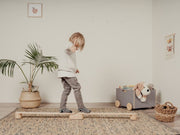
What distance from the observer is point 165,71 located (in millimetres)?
2756

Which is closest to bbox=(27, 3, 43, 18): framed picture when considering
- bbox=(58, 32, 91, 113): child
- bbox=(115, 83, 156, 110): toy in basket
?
bbox=(58, 32, 91, 113): child

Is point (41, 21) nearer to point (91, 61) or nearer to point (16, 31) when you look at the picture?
point (16, 31)

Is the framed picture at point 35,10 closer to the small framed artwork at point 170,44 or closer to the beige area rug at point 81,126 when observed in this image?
the beige area rug at point 81,126

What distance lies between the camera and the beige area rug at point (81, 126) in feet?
5.19

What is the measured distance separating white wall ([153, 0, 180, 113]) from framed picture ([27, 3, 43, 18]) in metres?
1.98

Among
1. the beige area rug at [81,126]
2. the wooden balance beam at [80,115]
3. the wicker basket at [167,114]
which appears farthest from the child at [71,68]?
the wicker basket at [167,114]

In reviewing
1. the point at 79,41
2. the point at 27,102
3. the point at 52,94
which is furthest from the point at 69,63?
the point at 52,94

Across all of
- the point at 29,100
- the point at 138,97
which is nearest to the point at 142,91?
the point at 138,97

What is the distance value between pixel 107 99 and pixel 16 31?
1963 mm

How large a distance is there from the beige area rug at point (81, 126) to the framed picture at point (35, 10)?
1.84 meters

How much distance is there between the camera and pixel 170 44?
2.58 m

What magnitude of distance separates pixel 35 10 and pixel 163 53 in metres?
2.24

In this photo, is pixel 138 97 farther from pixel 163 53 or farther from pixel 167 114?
pixel 163 53

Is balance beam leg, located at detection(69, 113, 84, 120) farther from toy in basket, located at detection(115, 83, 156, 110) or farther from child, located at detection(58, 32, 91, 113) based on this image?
toy in basket, located at detection(115, 83, 156, 110)
